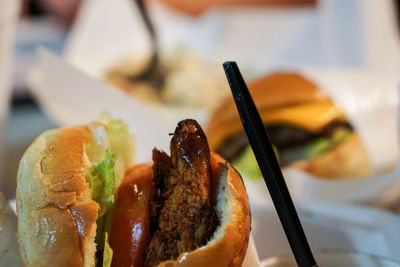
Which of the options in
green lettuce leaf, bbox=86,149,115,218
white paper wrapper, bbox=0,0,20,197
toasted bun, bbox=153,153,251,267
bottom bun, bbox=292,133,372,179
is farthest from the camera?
Result: bottom bun, bbox=292,133,372,179

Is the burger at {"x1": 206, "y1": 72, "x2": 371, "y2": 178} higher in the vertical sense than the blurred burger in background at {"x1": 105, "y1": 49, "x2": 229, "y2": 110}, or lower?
lower

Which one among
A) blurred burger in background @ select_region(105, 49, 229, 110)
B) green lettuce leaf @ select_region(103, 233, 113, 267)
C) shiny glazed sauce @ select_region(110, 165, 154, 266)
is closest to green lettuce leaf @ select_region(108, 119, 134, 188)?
shiny glazed sauce @ select_region(110, 165, 154, 266)

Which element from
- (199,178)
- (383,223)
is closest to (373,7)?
(383,223)

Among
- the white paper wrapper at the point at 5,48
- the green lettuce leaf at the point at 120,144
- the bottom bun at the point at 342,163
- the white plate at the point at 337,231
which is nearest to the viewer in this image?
the green lettuce leaf at the point at 120,144

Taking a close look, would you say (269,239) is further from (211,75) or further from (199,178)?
(211,75)

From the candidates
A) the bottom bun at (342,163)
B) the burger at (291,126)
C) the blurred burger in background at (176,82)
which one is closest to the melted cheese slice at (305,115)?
the burger at (291,126)

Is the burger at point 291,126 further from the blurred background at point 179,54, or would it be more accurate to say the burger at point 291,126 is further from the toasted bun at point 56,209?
the toasted bun at point 56,209

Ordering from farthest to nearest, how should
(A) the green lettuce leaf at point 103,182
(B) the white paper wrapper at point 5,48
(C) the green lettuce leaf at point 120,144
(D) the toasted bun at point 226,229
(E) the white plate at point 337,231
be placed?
(B) the white paper wrapper at point 5,48 < (E) the white plate at point 337,231 < (C) the green lettuce leaf at point 120,144 < (A) the green lettuce leaf at point 103,182 < (D) the toasted bun at point 226,229

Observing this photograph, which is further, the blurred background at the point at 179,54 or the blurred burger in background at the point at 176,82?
the blurred burger in background at the point at 176,82

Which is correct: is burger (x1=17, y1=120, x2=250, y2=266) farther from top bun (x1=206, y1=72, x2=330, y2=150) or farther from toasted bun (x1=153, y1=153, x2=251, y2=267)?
top bun (x1=206, y1=72, x2=330, y2=150)
